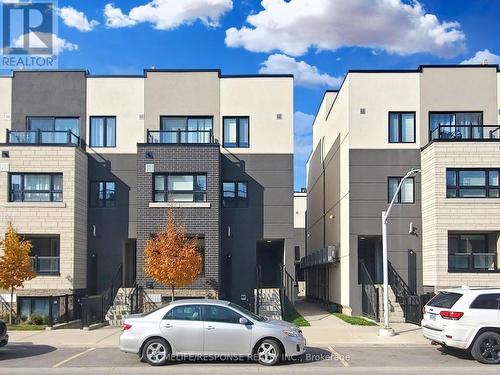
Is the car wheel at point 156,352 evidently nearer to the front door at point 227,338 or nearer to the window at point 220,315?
the front door at point 227,338

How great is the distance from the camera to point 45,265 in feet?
84.8

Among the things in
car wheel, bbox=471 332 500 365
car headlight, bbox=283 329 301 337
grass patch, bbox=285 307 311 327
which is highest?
car headlight, bbox=283 329 301 337

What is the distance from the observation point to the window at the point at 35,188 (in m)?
26.0

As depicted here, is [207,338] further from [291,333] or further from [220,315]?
[291,333]

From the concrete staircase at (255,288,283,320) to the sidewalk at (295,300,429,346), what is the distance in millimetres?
1466

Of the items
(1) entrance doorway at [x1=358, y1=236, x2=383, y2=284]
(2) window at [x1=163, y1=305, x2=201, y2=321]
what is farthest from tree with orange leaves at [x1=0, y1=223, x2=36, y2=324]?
(1) entrance doorway at [x1=358, y1=236, x2=383, y2=284]

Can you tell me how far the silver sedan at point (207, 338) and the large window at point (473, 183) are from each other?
14.0 m

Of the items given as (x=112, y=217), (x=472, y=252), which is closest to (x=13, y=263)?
(x=112, y=217)

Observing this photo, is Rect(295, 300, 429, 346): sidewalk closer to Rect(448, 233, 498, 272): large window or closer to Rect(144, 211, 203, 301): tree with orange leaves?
Rect(448, 233, 498, 272): large window

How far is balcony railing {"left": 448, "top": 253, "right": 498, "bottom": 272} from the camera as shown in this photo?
25203 mm

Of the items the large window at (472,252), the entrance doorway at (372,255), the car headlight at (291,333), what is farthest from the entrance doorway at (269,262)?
the car headlight at (291,333)

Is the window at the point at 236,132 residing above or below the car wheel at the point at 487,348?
above

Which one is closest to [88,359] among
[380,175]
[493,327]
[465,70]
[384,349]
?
[384,349]

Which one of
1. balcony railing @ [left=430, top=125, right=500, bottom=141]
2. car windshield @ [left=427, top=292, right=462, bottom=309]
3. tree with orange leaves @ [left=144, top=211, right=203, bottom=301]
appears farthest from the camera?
balcony railing @ [left=430, top=125, right=500, bottom=141]
